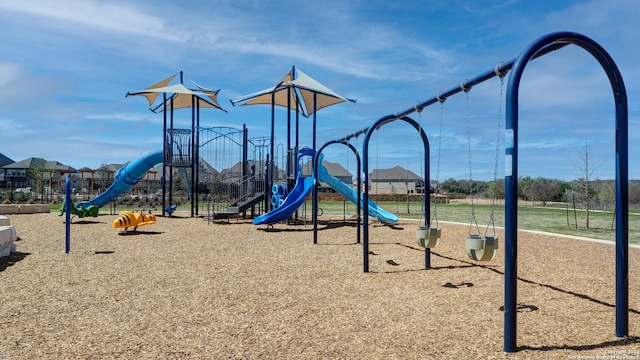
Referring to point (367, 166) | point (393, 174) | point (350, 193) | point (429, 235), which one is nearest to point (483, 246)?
point (429, 235)

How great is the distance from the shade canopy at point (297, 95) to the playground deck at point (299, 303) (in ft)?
26.0

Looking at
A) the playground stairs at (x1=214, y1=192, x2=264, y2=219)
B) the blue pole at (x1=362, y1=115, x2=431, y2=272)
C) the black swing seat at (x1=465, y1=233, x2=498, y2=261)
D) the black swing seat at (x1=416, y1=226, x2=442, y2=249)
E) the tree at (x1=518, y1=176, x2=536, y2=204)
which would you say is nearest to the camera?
the black swing seat at (x1=465, y1=233, x2=498, y2=261)

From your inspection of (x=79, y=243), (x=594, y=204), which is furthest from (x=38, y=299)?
(x=594, y=204)

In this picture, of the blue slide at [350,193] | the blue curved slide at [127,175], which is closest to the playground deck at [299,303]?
the blue slide at [350,193]

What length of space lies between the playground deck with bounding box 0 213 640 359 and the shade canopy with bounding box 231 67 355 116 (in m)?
7.94

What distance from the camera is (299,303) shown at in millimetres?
5664

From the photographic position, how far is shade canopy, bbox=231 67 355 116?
1694 centimetres

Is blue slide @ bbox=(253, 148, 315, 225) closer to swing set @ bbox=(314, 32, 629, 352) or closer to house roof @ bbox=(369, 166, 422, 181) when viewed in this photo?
swing set @ bbox=(314, 32, 629, 352)

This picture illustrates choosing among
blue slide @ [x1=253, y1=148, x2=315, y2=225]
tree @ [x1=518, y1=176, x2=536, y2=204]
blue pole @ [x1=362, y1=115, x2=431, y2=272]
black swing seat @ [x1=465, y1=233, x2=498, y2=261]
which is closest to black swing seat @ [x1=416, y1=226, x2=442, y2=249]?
blue pole @ [x1=362, y1=115, x2=431, y2=272]

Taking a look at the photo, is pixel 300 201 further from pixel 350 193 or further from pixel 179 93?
pixel 179 93

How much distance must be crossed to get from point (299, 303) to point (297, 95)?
1309 centimetres

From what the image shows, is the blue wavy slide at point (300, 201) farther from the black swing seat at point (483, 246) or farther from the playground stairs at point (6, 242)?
the black swing seat at point (483, 246)

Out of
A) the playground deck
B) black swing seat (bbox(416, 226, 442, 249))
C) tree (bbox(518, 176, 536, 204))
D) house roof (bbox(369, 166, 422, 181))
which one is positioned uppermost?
house roof (bbox(369, 166, 422, 181))

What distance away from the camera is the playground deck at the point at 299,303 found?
4215mm
